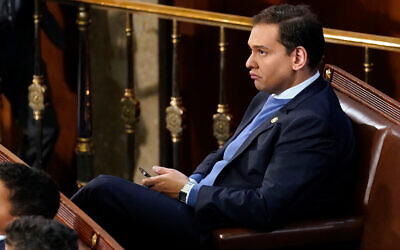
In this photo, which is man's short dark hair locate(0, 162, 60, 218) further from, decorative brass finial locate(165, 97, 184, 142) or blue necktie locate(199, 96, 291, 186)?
decorative brass finial locate(165, 97, 184, 142)

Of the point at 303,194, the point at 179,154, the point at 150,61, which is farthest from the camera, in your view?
the point at 150,61

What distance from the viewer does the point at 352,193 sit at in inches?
120

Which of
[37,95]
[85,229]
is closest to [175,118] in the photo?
[37,95]

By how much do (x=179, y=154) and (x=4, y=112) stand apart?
1.22m

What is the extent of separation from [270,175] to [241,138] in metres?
0.36

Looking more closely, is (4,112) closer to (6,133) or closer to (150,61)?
(6,133)

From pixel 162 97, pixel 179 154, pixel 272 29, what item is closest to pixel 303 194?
pixel 272 29

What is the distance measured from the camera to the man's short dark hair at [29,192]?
2.50m

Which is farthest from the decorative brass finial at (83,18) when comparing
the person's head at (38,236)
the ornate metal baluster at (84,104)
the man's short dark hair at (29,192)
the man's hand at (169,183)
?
the person's head at (38,236)

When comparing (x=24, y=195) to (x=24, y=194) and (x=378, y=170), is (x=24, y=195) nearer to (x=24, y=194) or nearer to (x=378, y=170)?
(x=24, y=194)

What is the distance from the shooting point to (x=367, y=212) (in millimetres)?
2984

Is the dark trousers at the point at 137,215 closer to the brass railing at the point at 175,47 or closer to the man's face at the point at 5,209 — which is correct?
the man's face at the point at 5,209

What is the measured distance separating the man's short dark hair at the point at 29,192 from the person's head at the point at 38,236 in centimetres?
38

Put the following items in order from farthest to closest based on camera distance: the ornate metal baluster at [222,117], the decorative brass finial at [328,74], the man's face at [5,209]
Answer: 1. the ornate metal baluster at [222,117]
2. the decorative brass finial at [328,74]
3. the man's face at [5,209]
